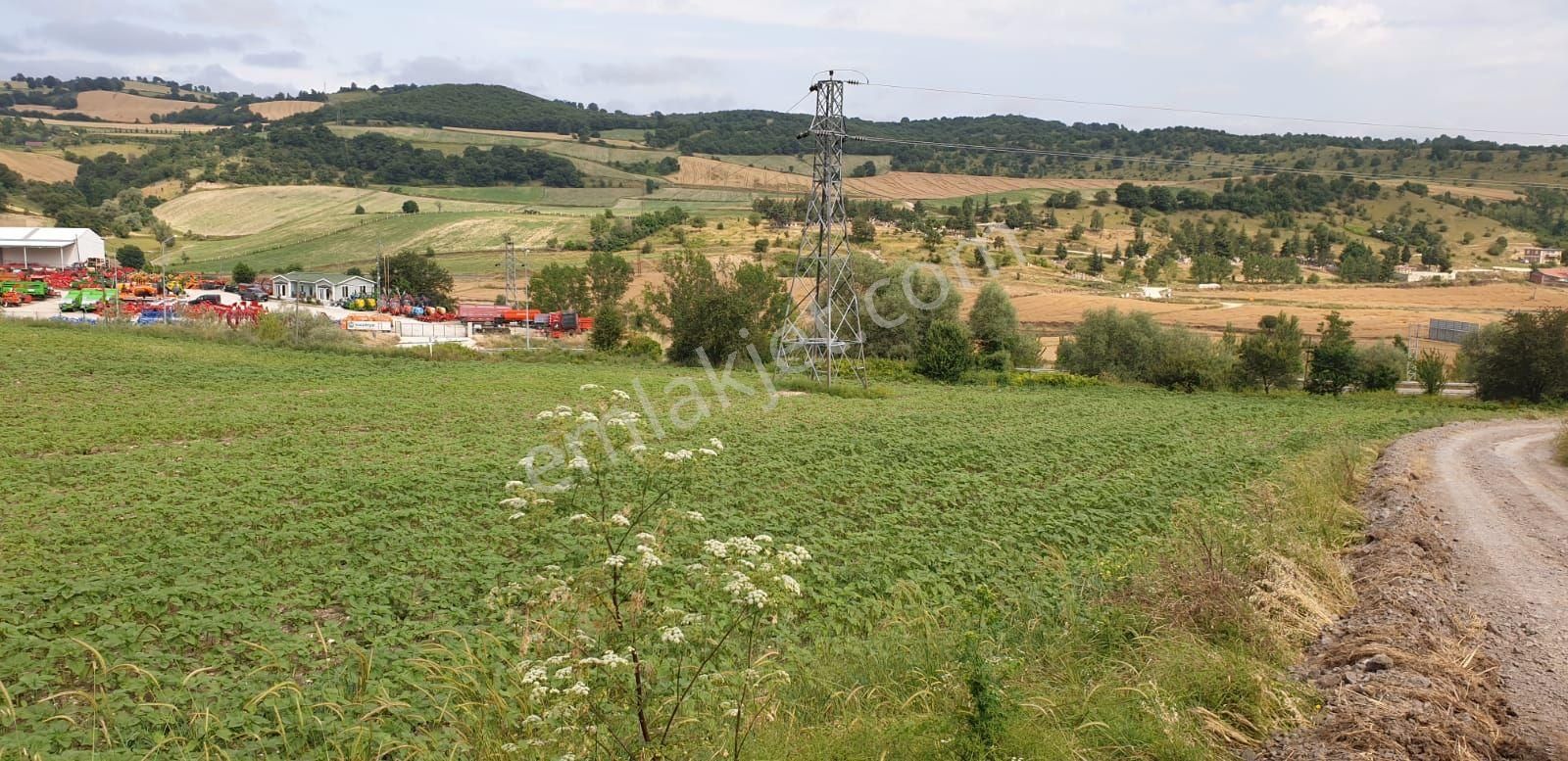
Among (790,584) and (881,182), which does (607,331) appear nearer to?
(790,584)

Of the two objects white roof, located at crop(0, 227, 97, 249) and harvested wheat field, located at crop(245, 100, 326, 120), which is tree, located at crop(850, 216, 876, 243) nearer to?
white roof, located at crop(0, 227, 97, 249)

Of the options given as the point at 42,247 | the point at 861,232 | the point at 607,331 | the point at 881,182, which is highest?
the point at 881,182

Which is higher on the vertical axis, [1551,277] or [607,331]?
[1551,277]

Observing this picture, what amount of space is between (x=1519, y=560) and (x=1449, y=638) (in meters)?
4.41

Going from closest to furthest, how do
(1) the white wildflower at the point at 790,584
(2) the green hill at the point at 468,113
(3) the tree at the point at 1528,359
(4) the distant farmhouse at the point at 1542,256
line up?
(1) the white wildflower at the point at 790,584 → (3) the tree at the point at 1528,359 → (4) the distant farmhouse at the point at 1542,256 → (2) the green hill at the point at 468,113

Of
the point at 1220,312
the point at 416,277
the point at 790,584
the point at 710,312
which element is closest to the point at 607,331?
the point at 710,312

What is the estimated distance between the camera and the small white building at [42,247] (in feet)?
216

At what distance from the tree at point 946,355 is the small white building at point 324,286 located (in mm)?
38834

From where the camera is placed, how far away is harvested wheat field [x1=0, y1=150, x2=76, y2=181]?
104 metres

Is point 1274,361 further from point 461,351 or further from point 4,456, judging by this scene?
point 4,456

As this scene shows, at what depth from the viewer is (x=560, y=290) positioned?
5488 cm

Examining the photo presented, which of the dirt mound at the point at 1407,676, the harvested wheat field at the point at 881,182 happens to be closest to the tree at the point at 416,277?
the harvested wheat field at the point at 881,182

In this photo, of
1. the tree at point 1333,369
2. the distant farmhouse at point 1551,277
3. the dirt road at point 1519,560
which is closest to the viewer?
the dirt road at point 1519,560

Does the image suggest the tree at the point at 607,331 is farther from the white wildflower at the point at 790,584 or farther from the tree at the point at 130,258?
the tree at the point at 130,258
